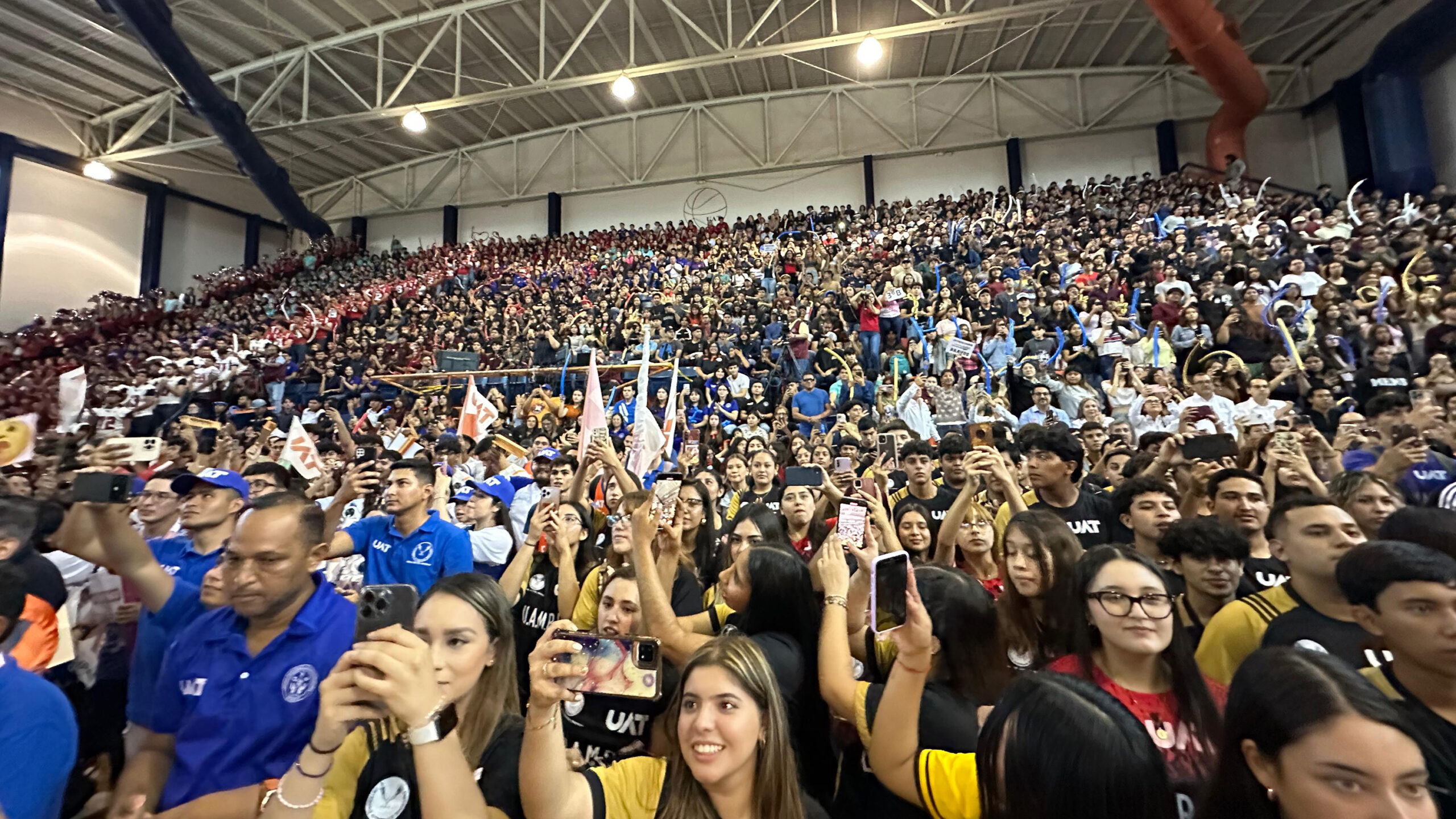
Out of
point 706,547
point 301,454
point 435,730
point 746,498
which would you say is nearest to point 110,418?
point 301,454

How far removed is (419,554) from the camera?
3059mm

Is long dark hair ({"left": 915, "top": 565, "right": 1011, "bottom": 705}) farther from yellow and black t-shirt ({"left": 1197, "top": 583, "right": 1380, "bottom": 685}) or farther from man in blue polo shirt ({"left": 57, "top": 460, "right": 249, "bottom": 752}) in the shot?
man in blue polo shirt ({"left": 57, "top": 460, "right": 249, "bottom": 752})

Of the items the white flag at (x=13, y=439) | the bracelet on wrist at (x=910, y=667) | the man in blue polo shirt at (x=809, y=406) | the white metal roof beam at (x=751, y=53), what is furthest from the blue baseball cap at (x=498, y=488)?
the white metal roof beam at (x=751, y=53)

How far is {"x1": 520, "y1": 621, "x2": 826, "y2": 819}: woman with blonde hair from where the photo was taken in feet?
4.27

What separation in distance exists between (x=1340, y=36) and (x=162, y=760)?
22.3 meters

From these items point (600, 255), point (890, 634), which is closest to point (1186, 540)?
point (890, 634)

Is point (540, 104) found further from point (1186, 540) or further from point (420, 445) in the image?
point (1186, 540)

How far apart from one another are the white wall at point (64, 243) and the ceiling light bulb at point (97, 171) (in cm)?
39

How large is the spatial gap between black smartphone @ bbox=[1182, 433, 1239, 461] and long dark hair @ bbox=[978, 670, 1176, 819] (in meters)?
3.15

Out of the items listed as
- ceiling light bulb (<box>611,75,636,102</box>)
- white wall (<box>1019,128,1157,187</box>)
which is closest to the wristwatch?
ceiling light bulb (<box>611,75,636,102</box>)

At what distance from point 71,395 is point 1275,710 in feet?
28.3

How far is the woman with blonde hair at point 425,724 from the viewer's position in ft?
3.56

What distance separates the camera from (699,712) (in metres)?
1.44

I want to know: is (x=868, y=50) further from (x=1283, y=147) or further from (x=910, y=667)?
(x=1283, y=147)
